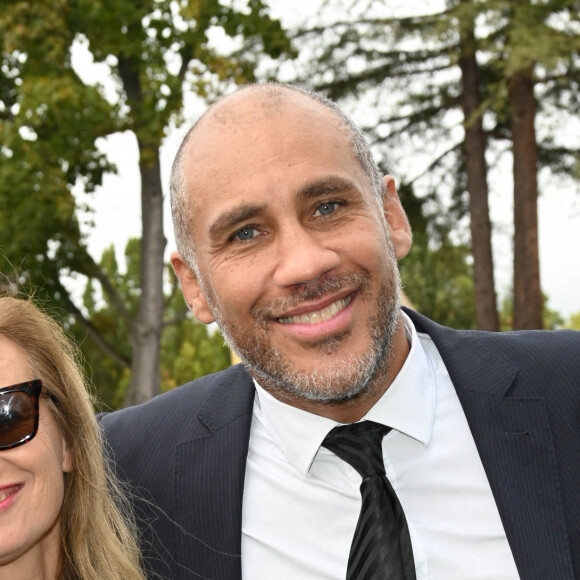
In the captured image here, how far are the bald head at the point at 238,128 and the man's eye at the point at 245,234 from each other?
0.25 metres

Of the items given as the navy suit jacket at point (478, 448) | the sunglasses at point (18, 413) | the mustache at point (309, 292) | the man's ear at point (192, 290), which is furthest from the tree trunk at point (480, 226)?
the sunglasses at point (18, 413)

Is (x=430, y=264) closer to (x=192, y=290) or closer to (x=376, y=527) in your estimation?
(x=192, y=290)

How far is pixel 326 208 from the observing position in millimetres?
2824

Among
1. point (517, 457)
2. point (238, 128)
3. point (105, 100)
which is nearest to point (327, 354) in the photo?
point (517, 457)

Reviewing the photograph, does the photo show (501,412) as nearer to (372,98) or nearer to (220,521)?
(220,521)

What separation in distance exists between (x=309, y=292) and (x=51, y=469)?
3.26 ft

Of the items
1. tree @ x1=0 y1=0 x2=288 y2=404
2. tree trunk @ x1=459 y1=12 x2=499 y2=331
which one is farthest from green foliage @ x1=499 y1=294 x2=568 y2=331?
tree @ x1=0 y1=0 x2=288 y2=404

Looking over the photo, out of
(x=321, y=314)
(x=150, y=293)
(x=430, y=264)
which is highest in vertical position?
(x=430, y=264)

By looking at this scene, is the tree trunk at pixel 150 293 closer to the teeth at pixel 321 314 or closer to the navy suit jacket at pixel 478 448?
the navy suit jacket at pixel 478 448

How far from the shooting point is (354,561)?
2.64m

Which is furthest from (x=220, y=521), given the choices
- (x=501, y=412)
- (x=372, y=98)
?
(x=372, y=98)

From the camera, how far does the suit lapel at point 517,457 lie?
104 inches

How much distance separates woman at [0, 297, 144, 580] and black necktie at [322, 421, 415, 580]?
31.4 inches

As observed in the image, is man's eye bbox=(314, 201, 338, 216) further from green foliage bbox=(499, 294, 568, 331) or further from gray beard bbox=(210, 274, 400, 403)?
green foliage bbox=(499, 294, 568, 331)
